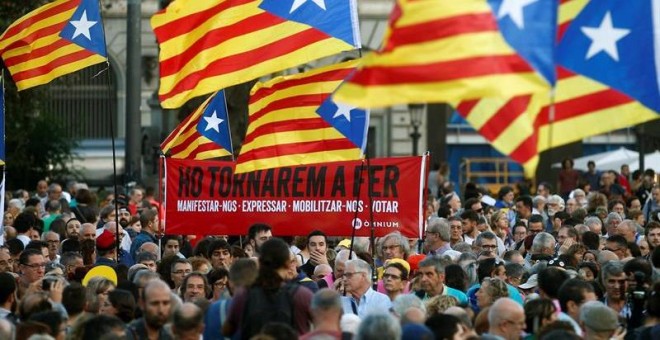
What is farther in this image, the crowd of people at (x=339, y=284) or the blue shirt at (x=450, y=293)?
the blue shirt at (x=450, y=293)

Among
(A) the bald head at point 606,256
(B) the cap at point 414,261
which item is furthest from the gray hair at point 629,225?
(B) the cap at point 414,261

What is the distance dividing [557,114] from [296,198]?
6.11 meters

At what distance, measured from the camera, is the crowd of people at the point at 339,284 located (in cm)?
1124

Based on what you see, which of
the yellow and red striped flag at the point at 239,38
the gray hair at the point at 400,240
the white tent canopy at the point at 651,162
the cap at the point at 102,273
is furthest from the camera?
the white tent canopy at the point at 651,162

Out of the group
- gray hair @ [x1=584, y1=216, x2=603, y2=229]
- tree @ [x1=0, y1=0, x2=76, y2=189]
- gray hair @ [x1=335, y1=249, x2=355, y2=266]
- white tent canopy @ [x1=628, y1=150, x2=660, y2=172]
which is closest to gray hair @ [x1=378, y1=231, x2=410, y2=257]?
gray hair @ [x1=335, y1=249, x2=355, y2=266]

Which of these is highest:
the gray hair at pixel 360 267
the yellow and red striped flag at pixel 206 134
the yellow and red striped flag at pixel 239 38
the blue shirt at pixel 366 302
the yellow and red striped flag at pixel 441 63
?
the yellow and red striped flag at pixel 239 38

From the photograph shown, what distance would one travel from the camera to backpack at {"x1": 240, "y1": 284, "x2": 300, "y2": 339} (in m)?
11.3

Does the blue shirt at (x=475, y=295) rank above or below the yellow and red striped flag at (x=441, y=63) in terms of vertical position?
below

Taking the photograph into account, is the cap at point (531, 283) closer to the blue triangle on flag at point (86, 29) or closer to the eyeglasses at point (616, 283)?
the eyeglasses at point (616, 283)

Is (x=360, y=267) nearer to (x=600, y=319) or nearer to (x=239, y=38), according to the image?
(x=600, y=319)

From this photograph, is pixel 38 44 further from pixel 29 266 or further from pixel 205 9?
pixel 29 266

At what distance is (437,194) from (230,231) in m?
14.6

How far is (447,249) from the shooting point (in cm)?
1750

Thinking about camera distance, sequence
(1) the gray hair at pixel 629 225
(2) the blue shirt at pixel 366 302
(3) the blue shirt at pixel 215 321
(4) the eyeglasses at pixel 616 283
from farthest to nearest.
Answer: (1) the gray hair at pixel 629 225 < (4) the eyeglasses at pixel 616 283 < (2) the blue shirt at pixel 366 302 < (3) the blue shirt at pixel 215 321
